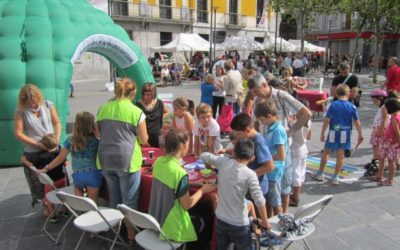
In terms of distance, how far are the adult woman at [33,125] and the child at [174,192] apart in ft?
6.59

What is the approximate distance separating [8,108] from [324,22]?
43.2 metres

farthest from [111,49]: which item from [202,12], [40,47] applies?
[202,12]

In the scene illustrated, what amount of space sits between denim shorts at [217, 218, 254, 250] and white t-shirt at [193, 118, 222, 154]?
1640 millimetres

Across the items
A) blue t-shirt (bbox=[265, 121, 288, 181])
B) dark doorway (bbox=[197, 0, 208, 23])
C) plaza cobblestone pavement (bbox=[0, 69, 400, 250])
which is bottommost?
plaza cobblestone pavement (bbox=[0, 69, 400, 250])

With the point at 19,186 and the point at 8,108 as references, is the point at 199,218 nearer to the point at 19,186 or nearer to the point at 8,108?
the point at 19,186

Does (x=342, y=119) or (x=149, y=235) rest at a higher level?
(x=342, y=119)

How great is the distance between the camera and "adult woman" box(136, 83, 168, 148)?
5.02m

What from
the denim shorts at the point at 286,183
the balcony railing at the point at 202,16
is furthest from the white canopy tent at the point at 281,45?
the denim shorts at the point at 286,183

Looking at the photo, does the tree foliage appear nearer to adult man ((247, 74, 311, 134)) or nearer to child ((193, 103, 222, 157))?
adult man ((247, 74, 311, 134))

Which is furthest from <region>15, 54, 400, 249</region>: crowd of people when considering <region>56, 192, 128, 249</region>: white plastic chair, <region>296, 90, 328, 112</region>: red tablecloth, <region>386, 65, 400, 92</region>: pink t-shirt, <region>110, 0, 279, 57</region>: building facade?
<region>110, 0, 279, 57</region>: building facade

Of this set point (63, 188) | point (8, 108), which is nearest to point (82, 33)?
point (8, 108)

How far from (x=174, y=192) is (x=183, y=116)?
192 cm

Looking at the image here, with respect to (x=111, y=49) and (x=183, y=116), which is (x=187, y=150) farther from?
(x=111, y=49)

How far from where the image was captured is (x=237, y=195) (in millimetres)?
2928
